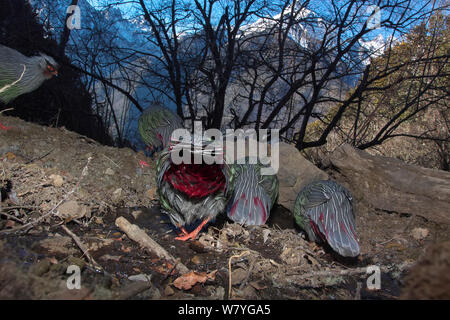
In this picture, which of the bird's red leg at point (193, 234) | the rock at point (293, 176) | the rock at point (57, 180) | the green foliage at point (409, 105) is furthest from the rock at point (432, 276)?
the green foliage at point (409, 105)

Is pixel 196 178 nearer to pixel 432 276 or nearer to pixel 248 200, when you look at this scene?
pixel 248 200

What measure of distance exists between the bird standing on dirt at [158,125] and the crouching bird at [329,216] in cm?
233

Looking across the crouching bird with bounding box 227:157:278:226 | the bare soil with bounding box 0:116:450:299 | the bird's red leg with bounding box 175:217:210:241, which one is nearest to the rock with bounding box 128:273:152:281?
the bare soil with bounding box 0:116:450:299

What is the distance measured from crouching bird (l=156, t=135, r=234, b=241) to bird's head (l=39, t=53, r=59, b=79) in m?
3.27

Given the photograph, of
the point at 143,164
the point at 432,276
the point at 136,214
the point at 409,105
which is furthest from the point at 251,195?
the point at 409,105

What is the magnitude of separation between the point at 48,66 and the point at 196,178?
11.9ft

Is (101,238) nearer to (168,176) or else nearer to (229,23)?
(168,176)

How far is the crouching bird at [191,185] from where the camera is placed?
1954 mm

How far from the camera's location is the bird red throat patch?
1994mm

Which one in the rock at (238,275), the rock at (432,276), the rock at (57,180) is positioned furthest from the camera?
the rock at (57,180)

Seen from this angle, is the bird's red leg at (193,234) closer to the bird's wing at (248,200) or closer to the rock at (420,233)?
the bird's wing at (248,200)

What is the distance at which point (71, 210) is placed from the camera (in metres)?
2.37

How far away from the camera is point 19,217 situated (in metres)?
2.15

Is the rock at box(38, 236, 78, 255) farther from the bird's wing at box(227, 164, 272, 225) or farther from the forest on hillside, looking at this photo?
the forest on hillside
